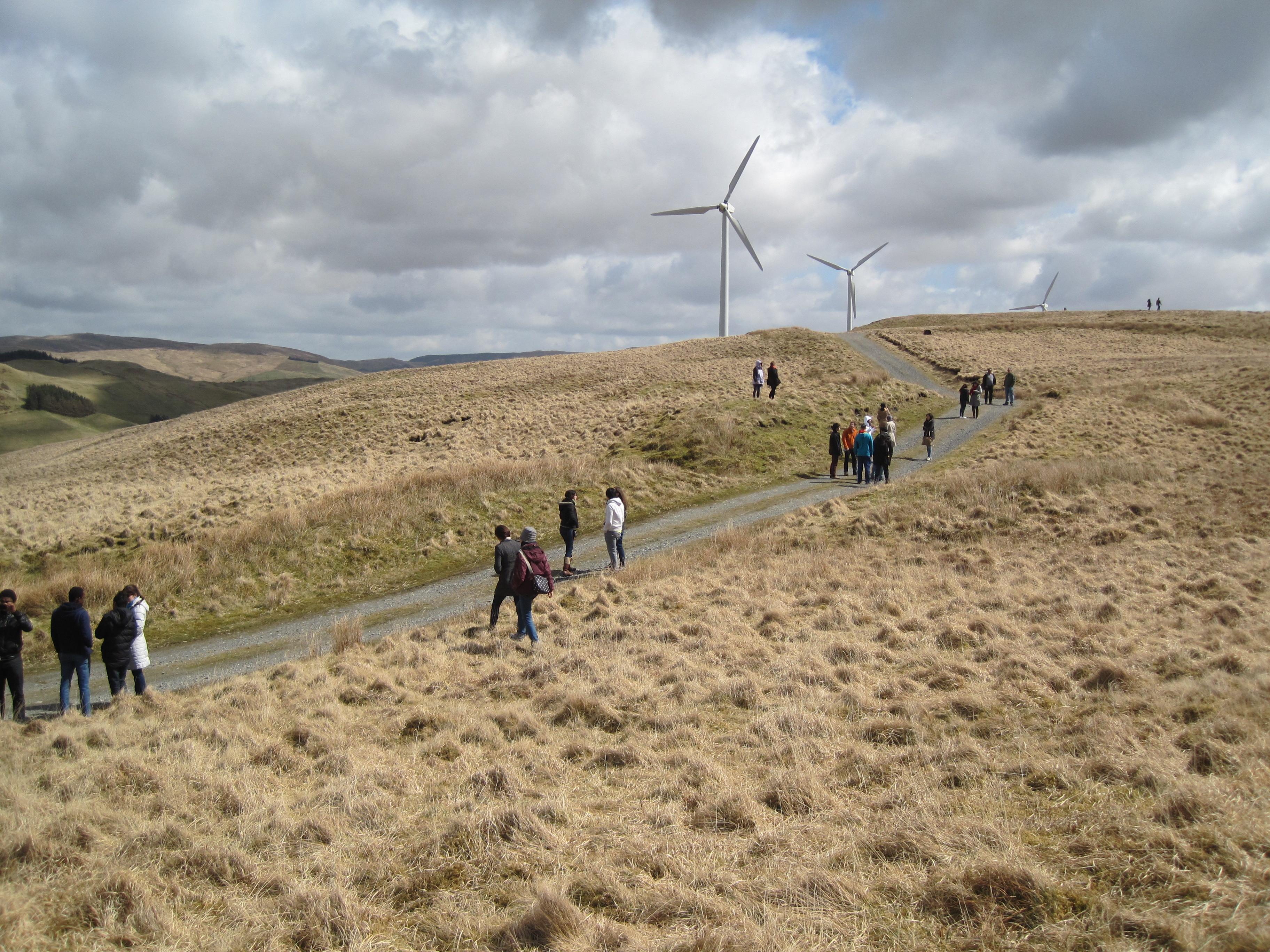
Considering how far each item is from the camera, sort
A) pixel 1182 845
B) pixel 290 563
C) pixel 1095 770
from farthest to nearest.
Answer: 1. pixel 290 563
2. pixel 1095 770
3. pixel 1182 845

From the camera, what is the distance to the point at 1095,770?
6766 millimetres

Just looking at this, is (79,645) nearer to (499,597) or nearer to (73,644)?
(73,644)

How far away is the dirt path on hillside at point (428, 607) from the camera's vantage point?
44.9ft

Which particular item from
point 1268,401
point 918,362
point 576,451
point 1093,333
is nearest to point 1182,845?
point 576,451

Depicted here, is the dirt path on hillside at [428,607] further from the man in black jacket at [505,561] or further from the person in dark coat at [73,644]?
the man in black jacket at [505,561]

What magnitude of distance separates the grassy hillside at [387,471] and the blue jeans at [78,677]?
479cm

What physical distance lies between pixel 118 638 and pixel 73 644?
22.7 inches

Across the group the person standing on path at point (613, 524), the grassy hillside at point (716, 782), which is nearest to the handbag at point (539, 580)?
the grassy hillside at point (716, 782)

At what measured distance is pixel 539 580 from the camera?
12.5 meters

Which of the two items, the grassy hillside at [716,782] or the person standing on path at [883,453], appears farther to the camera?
the person standing on path at [883,453]

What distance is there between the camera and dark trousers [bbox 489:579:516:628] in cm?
1290

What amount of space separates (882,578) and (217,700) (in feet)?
41.5

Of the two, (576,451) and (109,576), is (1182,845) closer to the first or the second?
(109,576)

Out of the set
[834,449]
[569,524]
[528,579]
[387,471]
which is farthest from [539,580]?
[387,471]
